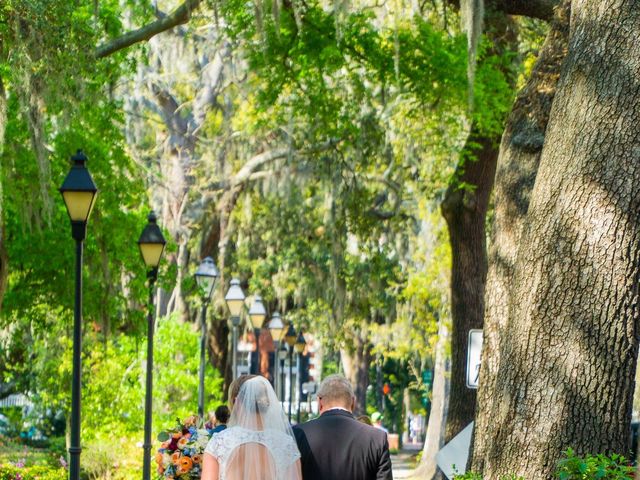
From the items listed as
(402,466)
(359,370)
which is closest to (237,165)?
(402,466)

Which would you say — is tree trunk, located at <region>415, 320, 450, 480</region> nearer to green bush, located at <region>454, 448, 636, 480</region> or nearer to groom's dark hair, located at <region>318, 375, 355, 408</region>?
green bush, located at <region>454, 448, 636, 480</region>

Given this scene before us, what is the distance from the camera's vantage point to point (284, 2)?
1650 cm

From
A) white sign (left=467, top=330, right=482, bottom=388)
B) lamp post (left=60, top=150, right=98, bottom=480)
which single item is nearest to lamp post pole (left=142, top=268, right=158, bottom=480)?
lamp post (left=60, top=150, right=98, bottom=480)

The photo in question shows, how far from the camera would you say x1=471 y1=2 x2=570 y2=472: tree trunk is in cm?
982

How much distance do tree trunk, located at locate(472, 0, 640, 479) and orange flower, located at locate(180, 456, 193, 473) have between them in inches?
90.2

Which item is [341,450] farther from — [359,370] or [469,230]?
[359,370]

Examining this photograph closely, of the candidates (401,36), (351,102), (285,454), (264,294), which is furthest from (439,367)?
(285,454)

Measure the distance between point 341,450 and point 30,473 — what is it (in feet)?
36.1

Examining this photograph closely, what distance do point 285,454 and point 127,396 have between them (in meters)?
16.2

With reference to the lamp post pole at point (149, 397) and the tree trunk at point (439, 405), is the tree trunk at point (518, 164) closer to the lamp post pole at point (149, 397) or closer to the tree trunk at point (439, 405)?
the lamp post pole at point (149, 397)

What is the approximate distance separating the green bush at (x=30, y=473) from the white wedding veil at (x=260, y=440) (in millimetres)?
10503

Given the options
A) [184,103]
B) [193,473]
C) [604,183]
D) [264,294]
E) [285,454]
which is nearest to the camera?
[285,454]

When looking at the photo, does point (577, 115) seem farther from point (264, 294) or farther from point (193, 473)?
point (264, 294)

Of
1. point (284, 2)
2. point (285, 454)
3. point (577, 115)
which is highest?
point (284, 2)
